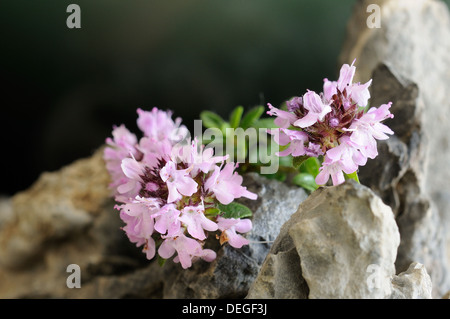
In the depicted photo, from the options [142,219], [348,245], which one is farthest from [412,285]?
[142,219]

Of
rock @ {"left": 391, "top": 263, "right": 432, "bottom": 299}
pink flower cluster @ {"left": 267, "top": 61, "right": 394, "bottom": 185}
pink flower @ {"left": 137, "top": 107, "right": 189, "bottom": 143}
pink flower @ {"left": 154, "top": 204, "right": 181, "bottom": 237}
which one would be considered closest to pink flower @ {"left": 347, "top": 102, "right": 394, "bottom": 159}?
pink flower cluster @ {"left": 267, "top": 61, "right": 394, "bottom": 185}

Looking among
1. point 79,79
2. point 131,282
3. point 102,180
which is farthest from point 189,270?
point 79,79

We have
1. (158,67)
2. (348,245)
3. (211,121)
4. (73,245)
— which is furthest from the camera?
(158,67)

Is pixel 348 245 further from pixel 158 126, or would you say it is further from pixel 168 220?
pixel 158 126

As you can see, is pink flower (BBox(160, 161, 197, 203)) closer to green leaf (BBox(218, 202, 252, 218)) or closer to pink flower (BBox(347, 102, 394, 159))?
green leaf (BBox(218, 202, 252, 218))

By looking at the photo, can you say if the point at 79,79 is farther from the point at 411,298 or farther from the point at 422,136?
the point at 411,298

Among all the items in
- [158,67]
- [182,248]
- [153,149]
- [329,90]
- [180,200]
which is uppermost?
[158,67]

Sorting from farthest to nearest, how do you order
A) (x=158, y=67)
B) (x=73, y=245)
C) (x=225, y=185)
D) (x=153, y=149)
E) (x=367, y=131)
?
(x=158, y=67)
(x=73, y=245)
(x=153, y=149)
(x=225, y=185)
(x=367, y=131)
